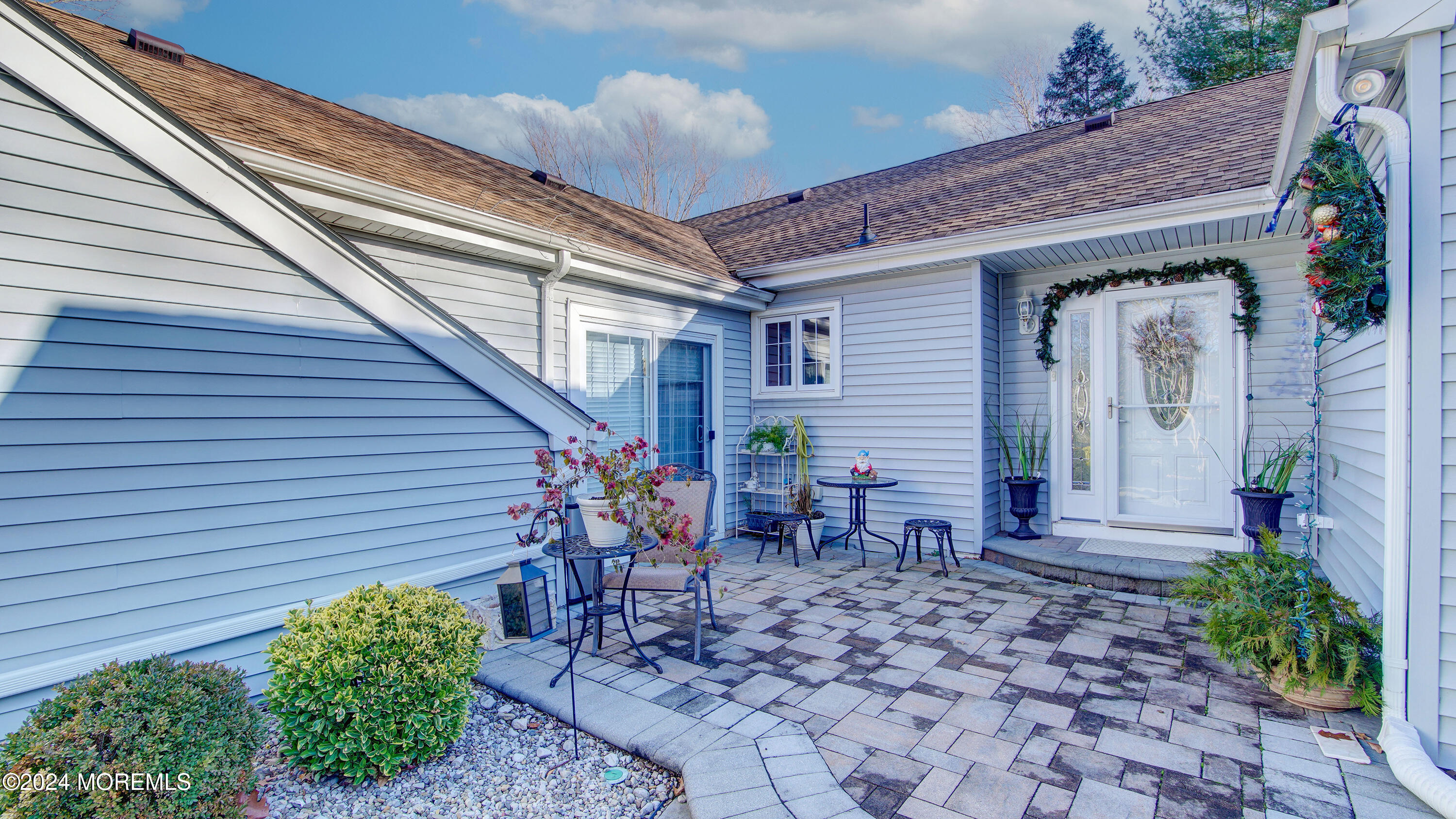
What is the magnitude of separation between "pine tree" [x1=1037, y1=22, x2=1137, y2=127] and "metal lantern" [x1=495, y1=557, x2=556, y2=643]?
1532 cm

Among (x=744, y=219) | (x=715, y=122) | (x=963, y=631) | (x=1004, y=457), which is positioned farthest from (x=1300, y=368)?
(x=715, y=122)

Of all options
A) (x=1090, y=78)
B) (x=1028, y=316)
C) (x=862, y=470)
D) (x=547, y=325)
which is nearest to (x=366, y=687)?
(x=547, y=325)

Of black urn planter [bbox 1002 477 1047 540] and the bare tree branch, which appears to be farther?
the bare tree branch

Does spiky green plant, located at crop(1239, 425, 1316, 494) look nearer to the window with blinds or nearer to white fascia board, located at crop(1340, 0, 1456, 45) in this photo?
white fascia board, located at crop(1340, 0, 1456, 45)

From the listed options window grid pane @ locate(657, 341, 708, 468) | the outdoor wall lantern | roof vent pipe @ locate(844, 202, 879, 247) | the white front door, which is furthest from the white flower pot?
the outdoor wall lantern

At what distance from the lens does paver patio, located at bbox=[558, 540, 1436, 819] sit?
2.17 metres

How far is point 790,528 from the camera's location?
6.04 metres

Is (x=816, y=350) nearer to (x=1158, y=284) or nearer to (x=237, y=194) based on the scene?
(x=1158, y=284)

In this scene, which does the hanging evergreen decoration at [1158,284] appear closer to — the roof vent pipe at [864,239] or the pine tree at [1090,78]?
the roof vent pipe at [864,239]

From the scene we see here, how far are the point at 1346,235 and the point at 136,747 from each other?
423cm

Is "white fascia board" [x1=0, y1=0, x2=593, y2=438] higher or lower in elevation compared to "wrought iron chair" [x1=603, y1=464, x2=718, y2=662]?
higher

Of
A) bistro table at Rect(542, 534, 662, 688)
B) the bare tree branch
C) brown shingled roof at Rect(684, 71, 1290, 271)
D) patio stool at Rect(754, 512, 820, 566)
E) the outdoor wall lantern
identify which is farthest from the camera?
the bare tree branch

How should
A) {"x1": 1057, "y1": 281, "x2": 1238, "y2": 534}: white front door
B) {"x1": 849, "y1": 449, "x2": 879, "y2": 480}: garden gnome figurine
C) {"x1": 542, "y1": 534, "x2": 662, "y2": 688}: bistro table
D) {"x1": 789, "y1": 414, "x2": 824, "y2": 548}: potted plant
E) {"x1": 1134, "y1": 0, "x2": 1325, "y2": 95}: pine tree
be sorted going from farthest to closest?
{"x1": 1134, "y1": 0, "x2": 1325, "y2": 95}: pine tree, {"x1": 789, "y1": 414, "x2": 824, "y2": 548}: potted plant, {"x1": 849, "y1": 449, "x2": 879, "y2": 480}: garden gnome figurine, {"x1": 1057, "y1": 281, "x2": 1238, "y2": 534}: white front door, {"x1": 542, "y1": 534, "x2": 662, "y2": 688}: bistro table

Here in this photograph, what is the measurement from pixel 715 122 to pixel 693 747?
1739 centimetres
